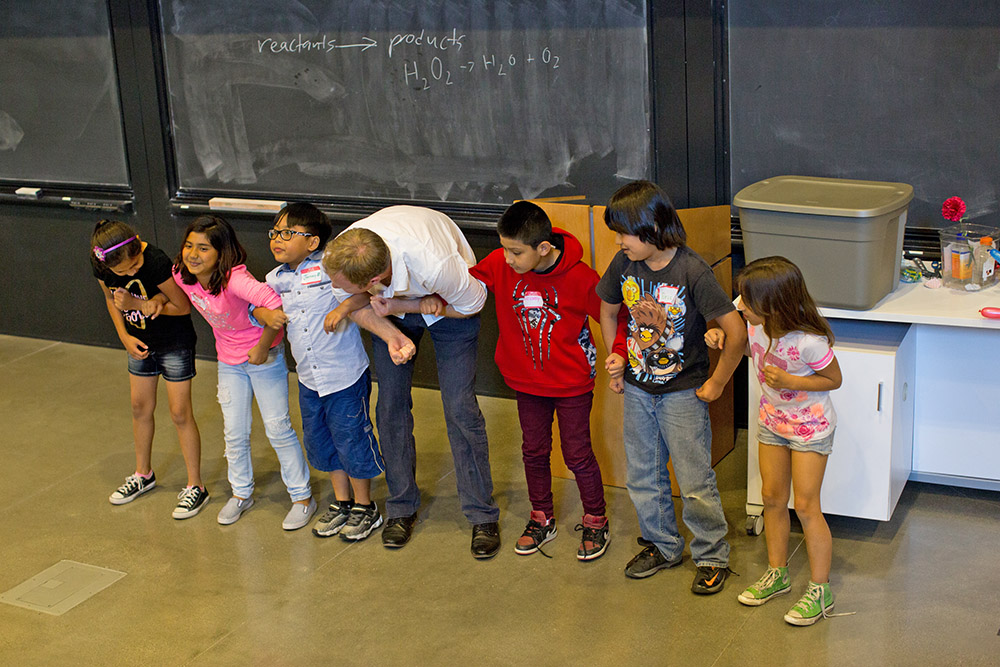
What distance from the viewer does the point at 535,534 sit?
344 cm

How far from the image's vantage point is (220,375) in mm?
3682

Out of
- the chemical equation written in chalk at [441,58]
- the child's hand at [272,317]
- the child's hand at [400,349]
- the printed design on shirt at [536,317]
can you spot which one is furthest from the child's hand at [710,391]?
the chemical equation written in chalk at [441,58]

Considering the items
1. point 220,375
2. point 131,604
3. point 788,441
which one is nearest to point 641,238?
point 788,441

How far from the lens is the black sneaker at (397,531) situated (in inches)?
138

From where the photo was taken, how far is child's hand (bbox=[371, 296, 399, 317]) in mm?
3174

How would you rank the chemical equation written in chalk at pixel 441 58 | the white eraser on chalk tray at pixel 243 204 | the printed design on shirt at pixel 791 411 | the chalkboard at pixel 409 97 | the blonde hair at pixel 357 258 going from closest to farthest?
the printed design on shirt at pixel 791 411
the blonde hair at pixel 357 258
the chalkboard at pixel 409 97
the chemical equation written in chalk at pixel 441 58
the white eraser on chalk tray at pixel 243 204

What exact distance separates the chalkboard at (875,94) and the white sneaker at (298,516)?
2058mm

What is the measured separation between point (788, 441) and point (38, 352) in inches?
174

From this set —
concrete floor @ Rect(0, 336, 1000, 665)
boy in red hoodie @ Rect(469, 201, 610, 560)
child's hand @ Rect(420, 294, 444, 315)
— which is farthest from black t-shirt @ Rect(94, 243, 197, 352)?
boy in red hoodie @ Rect(469, 201, 610, 560)

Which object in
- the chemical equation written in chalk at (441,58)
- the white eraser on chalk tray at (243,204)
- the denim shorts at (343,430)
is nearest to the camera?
the denim shorts at (343,430)

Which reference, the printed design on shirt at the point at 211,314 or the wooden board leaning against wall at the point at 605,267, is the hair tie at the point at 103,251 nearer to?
the printed design on shirt at the point at 211,314

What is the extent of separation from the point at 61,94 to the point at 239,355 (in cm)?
260

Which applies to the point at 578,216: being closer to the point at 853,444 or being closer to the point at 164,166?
the point at 853,444

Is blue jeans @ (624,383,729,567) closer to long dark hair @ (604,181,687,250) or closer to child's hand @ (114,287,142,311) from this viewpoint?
long dark hair @ (604,181,687,250)
